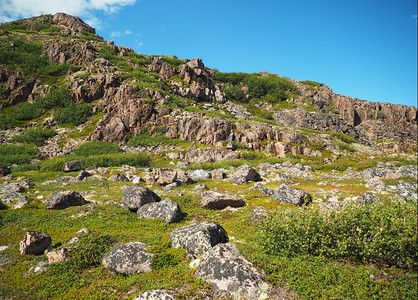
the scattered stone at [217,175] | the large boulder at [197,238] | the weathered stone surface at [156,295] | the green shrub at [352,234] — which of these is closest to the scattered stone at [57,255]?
the large boulder at [197,238]

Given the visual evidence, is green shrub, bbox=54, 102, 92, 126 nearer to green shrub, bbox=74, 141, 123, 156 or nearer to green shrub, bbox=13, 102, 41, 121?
green shrub, bbox=13, 102, 41, 121

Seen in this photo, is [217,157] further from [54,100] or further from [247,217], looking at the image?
[54,100]

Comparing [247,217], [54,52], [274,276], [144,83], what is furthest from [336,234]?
[54,52]

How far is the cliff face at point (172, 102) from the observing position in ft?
262

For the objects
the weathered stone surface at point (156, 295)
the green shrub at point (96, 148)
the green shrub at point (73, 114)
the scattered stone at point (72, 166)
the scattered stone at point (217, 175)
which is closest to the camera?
the weathered stone surface at point (156, 295)

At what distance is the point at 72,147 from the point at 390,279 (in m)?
80.5

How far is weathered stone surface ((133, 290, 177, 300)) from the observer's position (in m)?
9.23

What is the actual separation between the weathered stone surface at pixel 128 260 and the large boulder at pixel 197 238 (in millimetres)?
1958

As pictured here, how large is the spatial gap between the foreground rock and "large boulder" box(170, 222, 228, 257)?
170 cm

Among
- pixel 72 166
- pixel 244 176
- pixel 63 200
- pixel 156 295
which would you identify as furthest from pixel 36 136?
pixel 156 295

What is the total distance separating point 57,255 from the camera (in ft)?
43.1

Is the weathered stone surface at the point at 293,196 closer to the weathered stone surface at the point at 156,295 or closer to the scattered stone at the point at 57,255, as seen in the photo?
the weathered stone surface at the point at 156,295

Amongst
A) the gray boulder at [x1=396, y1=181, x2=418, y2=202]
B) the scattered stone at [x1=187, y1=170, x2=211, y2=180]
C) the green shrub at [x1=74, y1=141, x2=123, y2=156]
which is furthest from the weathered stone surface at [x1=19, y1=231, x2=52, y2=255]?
the green shrub at [x1=74, y1=141, x2=123, y2=156]

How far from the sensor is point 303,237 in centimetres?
1194
